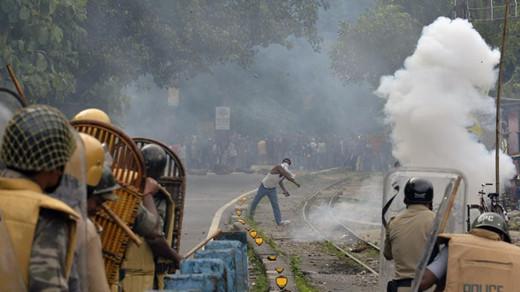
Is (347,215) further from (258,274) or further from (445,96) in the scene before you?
(258,274)

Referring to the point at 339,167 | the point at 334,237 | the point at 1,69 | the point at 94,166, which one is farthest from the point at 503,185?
the point at 339,167

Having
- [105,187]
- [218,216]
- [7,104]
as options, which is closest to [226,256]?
[7,104]

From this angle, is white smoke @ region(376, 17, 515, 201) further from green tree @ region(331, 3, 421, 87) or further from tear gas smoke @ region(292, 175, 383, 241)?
green tree @ region(331, 3, 421, 87)

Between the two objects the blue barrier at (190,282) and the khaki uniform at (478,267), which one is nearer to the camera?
the khaki uniform at (478,267)

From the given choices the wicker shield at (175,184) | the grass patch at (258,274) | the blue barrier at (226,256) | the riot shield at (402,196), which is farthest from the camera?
the grass patch at (258,274)

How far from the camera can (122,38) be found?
29.3m

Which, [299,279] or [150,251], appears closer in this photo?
[150,251]

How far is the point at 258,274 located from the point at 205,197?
15.8 meters

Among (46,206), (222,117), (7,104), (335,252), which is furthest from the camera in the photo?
(222,117)

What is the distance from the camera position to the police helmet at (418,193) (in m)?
6.80

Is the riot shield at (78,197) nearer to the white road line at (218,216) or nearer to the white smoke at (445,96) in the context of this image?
the white road line at (218,216)

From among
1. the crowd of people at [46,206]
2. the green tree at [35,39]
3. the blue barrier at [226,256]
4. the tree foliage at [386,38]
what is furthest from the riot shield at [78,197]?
the tree foliage at [386,38]

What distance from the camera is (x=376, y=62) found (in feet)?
147

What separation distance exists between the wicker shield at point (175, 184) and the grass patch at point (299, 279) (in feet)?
19.1
